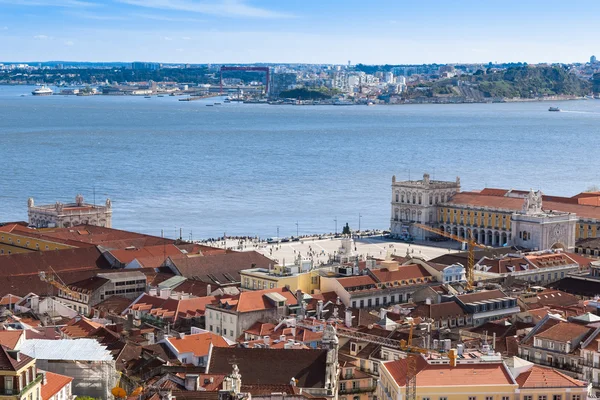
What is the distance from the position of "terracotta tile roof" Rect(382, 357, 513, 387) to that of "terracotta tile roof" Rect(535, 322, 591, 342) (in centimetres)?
519

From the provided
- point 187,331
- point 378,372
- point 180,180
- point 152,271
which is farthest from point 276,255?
point 180,180

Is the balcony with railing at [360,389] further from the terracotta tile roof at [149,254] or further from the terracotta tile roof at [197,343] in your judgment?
the terracotta tile roof at [149,254]

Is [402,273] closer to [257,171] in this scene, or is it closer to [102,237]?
[102,237]

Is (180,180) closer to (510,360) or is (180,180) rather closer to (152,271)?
(152,271)

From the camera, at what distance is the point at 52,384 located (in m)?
22.7

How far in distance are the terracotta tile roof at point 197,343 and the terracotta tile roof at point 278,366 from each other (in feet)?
18.0

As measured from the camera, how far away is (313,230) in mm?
88062

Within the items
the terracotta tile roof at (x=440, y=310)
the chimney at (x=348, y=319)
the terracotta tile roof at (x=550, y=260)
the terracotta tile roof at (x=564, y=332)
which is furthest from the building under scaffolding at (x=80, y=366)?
the terracotta tile roof at (x=550, y=260)

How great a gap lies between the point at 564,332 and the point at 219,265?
2483cm

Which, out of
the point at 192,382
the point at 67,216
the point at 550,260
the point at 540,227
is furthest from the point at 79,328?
the point at 540,227

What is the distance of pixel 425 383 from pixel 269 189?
89.2m

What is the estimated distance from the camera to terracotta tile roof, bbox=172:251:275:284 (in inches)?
2104

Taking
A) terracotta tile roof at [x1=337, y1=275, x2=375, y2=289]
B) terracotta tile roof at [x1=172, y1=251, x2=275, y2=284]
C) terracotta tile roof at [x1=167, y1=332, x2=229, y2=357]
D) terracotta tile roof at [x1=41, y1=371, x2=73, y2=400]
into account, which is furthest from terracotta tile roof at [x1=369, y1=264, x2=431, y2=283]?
terracotta tile roof at [x1=41, y1=371, x2=73, y2=400]

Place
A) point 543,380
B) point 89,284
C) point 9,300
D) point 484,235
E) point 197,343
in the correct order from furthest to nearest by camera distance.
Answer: point 484,235, point 89,284, point 9,300, point 197,343, point 543,380
